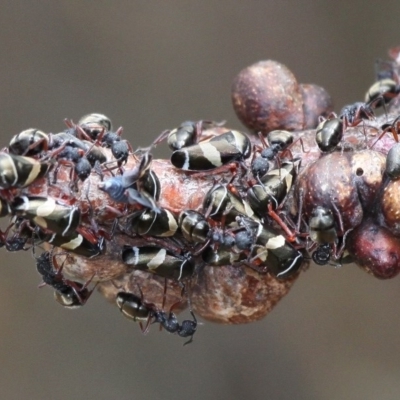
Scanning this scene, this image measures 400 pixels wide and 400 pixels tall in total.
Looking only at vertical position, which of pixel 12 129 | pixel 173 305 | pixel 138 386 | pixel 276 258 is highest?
pixel 276 258

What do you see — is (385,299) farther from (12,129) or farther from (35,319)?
(12,129)

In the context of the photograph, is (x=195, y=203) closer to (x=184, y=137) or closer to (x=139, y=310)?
(x=184, y=137)

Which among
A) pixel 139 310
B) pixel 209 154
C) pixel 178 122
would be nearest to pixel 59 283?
pixel 139 310

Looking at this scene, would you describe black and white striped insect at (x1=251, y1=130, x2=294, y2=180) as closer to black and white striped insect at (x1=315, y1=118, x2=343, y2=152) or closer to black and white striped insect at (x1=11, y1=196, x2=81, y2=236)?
black and white striped insect at (x1=315, y1=118, x2=343, y2=152)

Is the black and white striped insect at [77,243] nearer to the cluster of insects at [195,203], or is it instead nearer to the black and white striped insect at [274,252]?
the cluster of insects at [195,203]

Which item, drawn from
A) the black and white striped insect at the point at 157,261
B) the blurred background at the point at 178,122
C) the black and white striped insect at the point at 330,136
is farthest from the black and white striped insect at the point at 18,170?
the blurred background at the point at 178,122

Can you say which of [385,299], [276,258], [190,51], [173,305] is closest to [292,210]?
[276,258]
